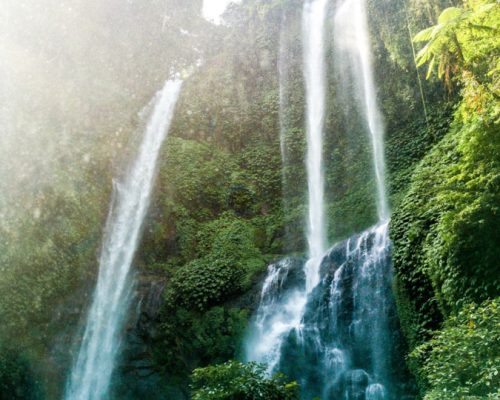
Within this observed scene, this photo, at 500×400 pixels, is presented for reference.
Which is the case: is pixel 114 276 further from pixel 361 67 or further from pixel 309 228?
pixel 361 67

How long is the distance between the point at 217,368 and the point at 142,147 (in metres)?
13.9

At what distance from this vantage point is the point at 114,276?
15109mm

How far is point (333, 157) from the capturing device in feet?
58.9

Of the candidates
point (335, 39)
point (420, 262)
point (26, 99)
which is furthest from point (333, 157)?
point (26, 99)

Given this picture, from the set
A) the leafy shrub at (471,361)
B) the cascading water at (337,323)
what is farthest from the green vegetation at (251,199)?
the cascading water at (337,323)

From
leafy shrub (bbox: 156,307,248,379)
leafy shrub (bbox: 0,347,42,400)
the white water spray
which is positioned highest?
the white water spray

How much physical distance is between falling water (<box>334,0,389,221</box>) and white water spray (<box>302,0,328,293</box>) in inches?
37.4

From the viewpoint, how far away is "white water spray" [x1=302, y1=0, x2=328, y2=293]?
1564 centimetres

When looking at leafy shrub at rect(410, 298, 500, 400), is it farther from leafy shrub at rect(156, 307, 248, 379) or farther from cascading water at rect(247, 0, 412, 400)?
leafy shrub at rect(156, 307, 248, 379)

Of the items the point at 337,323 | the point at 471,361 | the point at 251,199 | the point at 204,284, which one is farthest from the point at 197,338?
the point at 471,361

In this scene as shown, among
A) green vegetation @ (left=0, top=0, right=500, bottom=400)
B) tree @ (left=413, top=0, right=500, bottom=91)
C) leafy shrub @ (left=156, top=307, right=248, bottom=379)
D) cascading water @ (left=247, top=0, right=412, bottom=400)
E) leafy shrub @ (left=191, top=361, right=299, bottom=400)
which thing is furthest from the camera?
leafy shrub @ (left=156, top=307, right=248, bottom=379)

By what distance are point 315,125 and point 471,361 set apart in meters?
14.8

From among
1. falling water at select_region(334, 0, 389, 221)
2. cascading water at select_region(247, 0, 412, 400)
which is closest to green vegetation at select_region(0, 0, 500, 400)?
falling water at select_region(334, 0, 389, 221)

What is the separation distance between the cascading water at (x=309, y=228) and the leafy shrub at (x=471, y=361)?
17.9 feet
